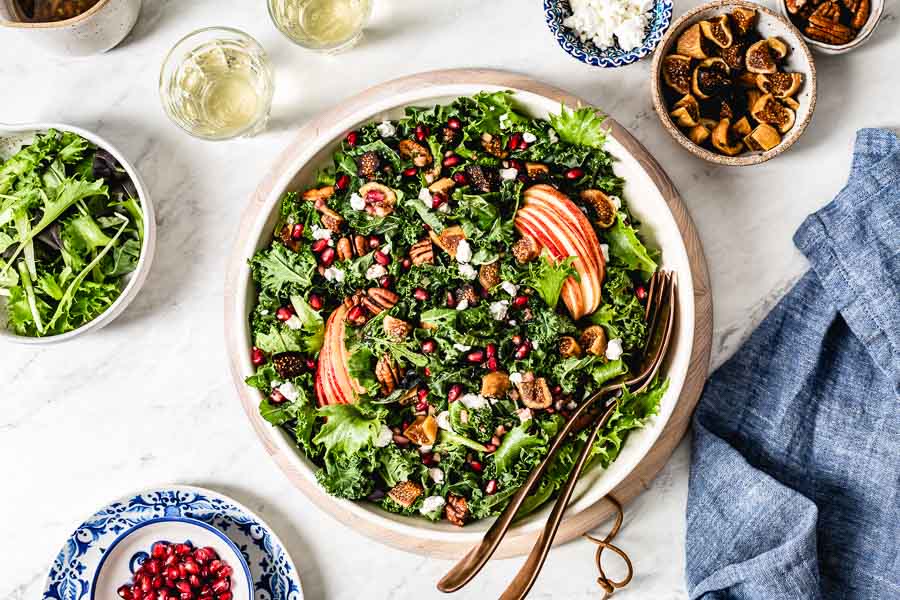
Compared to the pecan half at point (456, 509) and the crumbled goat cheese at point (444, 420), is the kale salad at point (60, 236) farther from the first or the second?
the pecan half at point (456, 509)

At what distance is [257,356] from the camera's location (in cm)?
307

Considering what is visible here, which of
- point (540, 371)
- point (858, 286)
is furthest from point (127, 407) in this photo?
point (858, 286)

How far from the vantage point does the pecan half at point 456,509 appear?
118 inches

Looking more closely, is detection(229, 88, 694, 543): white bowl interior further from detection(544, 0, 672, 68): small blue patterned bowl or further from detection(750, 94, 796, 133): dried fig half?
detection(750, 94, 796, 133): dried fig half

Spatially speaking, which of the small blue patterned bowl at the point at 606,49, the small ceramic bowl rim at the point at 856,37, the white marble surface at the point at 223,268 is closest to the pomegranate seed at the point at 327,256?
the white marble surface at the point at 223,268

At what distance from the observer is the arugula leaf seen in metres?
2.93

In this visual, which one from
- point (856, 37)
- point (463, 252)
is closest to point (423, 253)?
point (463, 252)

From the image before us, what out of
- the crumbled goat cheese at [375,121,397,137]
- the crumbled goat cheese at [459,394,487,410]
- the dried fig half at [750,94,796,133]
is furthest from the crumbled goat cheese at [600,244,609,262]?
the crumbled goat cheese at [375,121,397,137]

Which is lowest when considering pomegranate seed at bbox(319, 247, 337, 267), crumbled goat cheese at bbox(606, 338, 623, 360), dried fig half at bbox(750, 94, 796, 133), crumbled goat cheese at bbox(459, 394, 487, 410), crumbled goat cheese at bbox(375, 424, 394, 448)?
crumbled goat cheese at bbox(375, 424, 394, 448)

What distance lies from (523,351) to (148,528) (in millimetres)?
1784

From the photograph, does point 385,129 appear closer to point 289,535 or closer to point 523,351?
point 523,351

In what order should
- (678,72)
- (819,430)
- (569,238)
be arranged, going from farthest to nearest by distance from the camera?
(819,430), (678,72), (569,238)

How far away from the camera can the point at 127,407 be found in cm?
344

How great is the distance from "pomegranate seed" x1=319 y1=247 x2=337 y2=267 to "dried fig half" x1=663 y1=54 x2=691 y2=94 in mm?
1442
